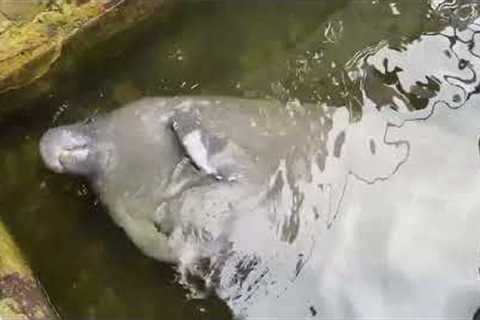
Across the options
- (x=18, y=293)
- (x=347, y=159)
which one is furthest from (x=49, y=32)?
(x=347, y=159)

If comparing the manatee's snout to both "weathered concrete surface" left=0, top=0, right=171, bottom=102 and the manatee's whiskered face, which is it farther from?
"weathered concrete surface" left=0, top=0, right=171, bottom=102

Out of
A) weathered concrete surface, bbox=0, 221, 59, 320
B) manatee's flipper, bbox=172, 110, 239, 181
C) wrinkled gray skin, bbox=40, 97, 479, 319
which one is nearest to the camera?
weathered concrete surface, bbox=0, 221, 59, 320

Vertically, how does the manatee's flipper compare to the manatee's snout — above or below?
below

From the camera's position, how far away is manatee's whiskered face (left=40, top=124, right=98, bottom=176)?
2936 millimetres

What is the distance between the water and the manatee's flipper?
27cm

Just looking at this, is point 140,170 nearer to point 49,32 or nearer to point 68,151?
point 68,151

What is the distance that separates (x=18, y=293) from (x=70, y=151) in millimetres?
677

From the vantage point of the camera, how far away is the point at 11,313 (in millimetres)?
2334

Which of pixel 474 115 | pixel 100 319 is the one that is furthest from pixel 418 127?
pixel 100 319

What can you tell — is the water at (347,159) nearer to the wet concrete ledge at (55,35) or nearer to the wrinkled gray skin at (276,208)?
the wrinkled gray skin at (276,208)

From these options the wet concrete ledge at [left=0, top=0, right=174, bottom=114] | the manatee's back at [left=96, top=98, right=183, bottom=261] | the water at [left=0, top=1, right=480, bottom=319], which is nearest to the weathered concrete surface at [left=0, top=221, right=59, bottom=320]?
the water at [left=0, top=1, right=480, bottom=319]

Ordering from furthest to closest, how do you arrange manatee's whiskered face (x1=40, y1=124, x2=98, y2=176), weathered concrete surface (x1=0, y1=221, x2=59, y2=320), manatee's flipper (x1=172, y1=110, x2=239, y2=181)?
1. manatee's whiskered face (x1=40, y1=124, x2=98, y2=176)
2. manatee's flipper (x1=172, y1=110, x2=239, y2=181)
3. weathered concrete surface (x1=0, y1=221, x2=59, y2=320)

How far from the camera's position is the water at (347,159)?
105 inches

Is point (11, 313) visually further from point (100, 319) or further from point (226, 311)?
point (226, 311)
